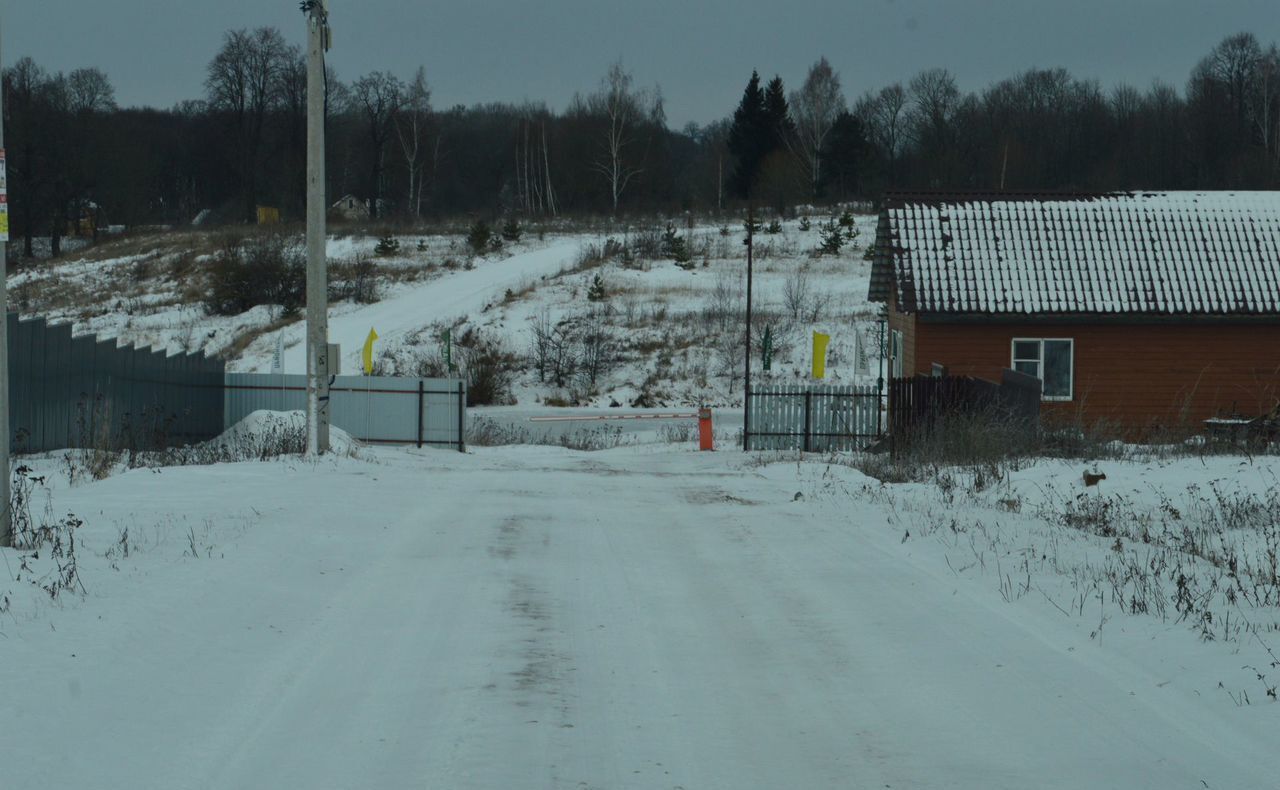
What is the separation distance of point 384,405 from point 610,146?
6187 centimetres

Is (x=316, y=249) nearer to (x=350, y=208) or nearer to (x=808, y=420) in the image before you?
(x=808, y=420)

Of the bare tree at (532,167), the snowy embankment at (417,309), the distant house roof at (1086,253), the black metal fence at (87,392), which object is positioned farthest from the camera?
the bare tree at (532,167)

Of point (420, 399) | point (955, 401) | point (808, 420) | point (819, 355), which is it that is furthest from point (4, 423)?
point (819, 355)

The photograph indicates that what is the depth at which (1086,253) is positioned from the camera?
28.3 meters

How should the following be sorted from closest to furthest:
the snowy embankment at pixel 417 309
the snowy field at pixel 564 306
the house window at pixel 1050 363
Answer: the house window at pixel 1050 363 → the snowy field at pixel 564 306 → the snowy embankment at pixel 417 309

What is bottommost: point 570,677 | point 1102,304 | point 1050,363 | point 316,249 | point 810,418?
point 570,677

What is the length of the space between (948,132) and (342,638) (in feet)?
288

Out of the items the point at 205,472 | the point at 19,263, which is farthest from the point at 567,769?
the point at 19,263

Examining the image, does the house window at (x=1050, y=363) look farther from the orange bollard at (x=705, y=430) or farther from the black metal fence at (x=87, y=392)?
the black metal fence at (x=87, y=392)

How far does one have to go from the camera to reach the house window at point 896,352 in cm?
3138

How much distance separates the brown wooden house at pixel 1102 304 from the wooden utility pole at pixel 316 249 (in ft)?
43.9

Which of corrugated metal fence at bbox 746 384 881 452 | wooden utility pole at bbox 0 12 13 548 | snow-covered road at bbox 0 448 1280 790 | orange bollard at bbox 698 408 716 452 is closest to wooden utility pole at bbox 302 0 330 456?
snow-covered road at bbox 0 448 1280 790

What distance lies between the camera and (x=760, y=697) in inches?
241

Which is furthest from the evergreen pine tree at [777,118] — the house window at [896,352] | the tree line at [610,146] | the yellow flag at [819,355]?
the house window at [896,352]
